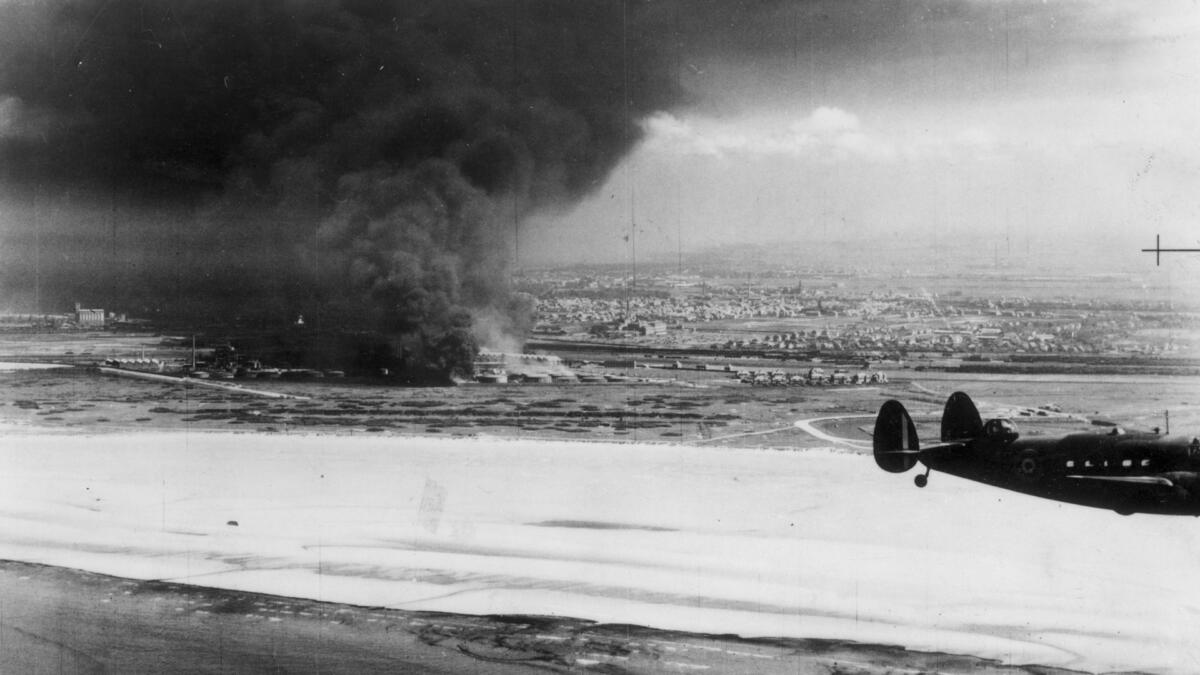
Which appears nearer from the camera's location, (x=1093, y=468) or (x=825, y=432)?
(x=1093, y=468)

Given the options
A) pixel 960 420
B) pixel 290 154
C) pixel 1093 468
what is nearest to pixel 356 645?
pixel 960 420

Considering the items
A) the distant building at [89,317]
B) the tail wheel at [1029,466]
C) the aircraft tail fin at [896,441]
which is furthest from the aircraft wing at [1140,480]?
the distant building at [89,317]

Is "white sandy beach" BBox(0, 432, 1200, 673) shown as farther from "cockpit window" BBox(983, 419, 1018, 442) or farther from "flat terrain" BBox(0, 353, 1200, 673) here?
"cockpit window" BBox(983, 419, 1018, 442)

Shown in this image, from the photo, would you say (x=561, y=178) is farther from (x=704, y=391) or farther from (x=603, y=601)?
(x=603, y=601)

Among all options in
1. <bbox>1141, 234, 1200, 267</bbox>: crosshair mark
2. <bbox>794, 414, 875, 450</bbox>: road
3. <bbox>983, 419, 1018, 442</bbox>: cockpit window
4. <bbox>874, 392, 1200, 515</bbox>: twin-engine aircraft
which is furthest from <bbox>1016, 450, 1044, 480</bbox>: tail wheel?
<bbox>1141, 234, 1200, 267</bbox>: crosshair mark

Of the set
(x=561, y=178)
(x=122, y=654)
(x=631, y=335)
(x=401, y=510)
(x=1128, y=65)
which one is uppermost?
(x=1128, y=65)

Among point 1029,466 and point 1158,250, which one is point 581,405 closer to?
point 1029,466

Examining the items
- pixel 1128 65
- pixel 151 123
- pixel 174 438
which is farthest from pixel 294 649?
pixel 1128 65
